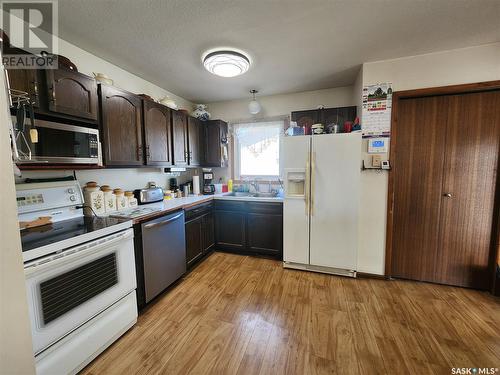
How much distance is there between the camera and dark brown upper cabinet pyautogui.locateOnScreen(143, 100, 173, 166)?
7.51ft

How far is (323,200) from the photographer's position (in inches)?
96.8

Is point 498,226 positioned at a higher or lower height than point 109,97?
lower

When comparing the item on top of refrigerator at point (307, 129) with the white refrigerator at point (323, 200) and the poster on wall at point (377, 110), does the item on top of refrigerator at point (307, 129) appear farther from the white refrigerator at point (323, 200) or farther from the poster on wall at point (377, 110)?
the poster on wall at point (377, 110)

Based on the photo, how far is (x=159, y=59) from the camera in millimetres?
2162

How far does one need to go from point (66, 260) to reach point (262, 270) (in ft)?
6.52

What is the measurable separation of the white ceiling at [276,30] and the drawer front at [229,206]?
169 cm

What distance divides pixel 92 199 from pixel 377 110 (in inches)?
117

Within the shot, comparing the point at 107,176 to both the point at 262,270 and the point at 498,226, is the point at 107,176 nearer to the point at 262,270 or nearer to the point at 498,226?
the point at 262,270

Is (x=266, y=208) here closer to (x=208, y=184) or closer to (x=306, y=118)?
(x=208, y=184)

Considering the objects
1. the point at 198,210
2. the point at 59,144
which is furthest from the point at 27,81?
the point at 198,210

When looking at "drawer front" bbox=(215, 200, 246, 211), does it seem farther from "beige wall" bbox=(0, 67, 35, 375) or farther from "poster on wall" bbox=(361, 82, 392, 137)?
"beige wall" bbox=(0, 67, 35, 375)

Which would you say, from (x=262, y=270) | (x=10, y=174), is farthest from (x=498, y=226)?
(x=10, y=174)

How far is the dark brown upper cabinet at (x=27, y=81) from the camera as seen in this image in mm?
1303

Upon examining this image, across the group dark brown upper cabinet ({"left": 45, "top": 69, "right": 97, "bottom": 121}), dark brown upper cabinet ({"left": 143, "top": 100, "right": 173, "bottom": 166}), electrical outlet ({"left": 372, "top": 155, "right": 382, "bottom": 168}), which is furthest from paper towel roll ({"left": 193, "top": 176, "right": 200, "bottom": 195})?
electrical outlet ({"left": 372, "top": 155, "right": 382, "bottom": 168})
